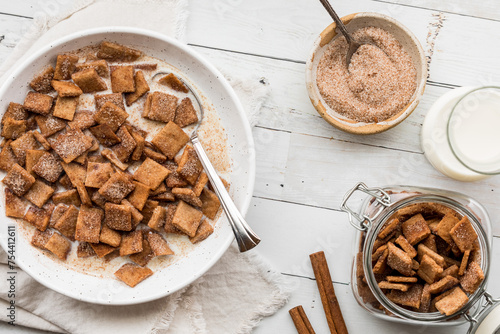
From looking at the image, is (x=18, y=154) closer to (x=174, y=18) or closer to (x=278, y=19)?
(x=174, y=18)

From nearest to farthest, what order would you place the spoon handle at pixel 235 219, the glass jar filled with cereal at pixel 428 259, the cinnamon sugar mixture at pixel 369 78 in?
the glass jar filled with cereal at pixel 428 259 < the spoon handle at pixel 235 219 < the cinnamon sugar mixture at pixel 369 78

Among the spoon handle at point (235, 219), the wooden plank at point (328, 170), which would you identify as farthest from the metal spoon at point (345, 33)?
the spoon handle at point (235, 219)

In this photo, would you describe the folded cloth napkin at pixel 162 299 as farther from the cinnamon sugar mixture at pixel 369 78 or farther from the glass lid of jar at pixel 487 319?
the glass lid of jar at pixel 487 319

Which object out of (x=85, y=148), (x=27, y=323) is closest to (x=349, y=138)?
(x=85, y=148)

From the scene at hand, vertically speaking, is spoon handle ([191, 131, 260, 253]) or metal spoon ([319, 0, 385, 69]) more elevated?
metal spoon ([319, 0, 385, 69])

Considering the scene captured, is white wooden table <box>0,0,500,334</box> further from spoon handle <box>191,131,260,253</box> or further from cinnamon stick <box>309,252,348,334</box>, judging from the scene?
spoon handle <box>191,131,260,253</box>

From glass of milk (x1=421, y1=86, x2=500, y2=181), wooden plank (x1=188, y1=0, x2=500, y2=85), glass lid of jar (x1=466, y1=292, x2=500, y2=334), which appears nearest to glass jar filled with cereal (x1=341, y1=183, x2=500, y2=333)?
glass lid of jar (x1=466, y1=292, x2=500, y2=334)
